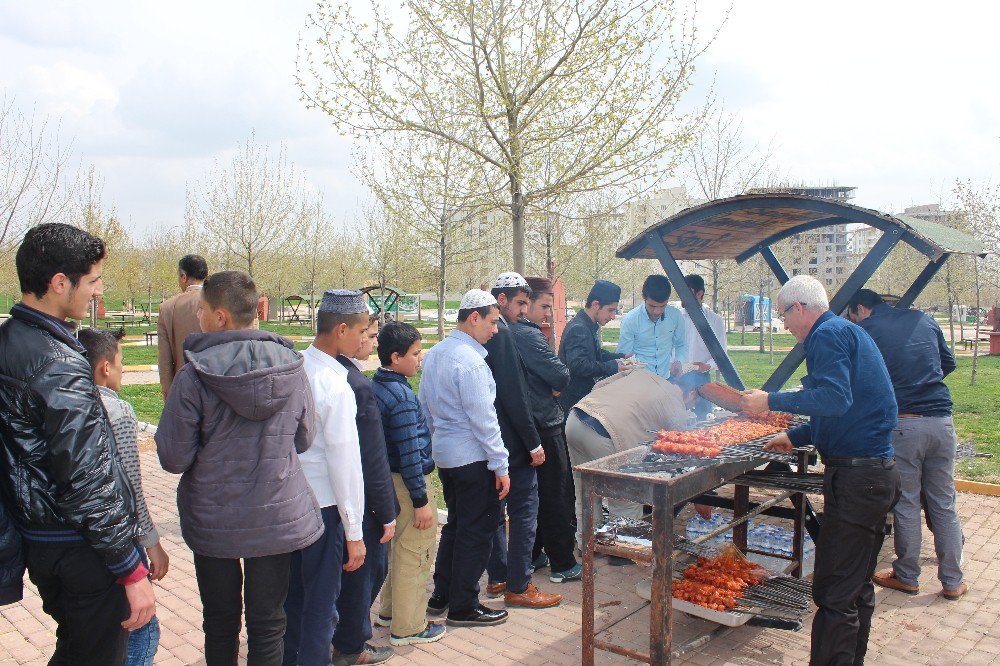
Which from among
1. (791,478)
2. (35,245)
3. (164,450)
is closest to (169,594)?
(164,450)

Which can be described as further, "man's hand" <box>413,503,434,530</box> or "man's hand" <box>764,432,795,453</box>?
"man's hand" <box>764,432,795,453</box>

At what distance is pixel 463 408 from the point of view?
15.9ft

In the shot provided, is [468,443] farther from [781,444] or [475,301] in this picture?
[781,444]

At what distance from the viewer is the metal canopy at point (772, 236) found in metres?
5.59

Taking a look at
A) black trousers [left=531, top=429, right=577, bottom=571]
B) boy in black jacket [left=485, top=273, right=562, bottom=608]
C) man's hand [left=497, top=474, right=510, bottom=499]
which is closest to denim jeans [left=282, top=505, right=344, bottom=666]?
man's hand [left=497, top=474, right=510, bottom=499]

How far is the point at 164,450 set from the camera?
3094 mm

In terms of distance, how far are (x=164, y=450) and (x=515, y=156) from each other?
22.0 ft

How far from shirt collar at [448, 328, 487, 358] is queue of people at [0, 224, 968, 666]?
15 mm

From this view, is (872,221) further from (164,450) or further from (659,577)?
(164,450)

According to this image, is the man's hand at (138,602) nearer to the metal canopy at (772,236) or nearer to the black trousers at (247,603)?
the black trousers at (247,603)

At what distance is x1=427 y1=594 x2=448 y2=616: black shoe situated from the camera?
5.22 metres

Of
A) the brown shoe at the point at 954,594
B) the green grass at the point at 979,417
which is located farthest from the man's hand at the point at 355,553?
the green grass at the point at 979,417

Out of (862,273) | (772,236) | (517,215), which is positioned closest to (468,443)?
(862,273)

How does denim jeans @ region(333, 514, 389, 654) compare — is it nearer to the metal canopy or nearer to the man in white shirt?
the metal canopy
